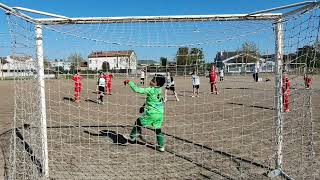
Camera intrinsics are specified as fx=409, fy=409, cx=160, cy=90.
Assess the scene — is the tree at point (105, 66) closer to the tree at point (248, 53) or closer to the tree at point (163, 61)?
the tree at point (163, 61)

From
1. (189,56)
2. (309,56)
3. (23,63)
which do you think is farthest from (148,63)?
(309,56)

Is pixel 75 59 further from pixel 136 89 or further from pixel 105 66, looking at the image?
pixel 136 89

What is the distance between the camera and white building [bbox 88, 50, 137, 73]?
23.5 ft

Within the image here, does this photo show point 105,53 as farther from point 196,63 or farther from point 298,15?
point 298,15

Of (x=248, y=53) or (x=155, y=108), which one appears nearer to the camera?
(x=248, y=53)

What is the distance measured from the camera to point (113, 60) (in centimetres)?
753

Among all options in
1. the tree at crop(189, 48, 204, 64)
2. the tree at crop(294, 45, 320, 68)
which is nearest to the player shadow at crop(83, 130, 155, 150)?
the tree at crop(189, 48, 204, 64)

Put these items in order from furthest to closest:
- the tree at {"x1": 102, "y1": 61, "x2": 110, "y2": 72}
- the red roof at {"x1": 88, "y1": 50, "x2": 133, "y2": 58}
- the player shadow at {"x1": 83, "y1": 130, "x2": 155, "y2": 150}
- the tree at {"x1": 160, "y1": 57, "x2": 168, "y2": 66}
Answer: the player shadow at {"x1": 83, "y1": 130, "x2": 155, "y2": 150} < the tree at {"x1": 102, "y1": 61, "x2": 110, "y2": 72} < the tree at {"x1": 160, "y1": 57, "x2": 168, "y2": 66} < the red roof at {"x1": 88, "y1": 50, "x2": 133, "y2": 58}

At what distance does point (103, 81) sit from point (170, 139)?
328 inches

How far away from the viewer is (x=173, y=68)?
307 inches

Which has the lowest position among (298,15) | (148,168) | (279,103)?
(148,168)

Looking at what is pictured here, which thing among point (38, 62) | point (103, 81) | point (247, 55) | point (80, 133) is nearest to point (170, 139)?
point (80, 133)

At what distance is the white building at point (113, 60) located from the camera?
7.18m

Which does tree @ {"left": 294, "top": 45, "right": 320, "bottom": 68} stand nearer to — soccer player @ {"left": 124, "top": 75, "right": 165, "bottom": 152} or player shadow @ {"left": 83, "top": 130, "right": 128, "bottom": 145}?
soccer player @ {"left": 124, "top": 75, "right": 165, "bottom": 152}
